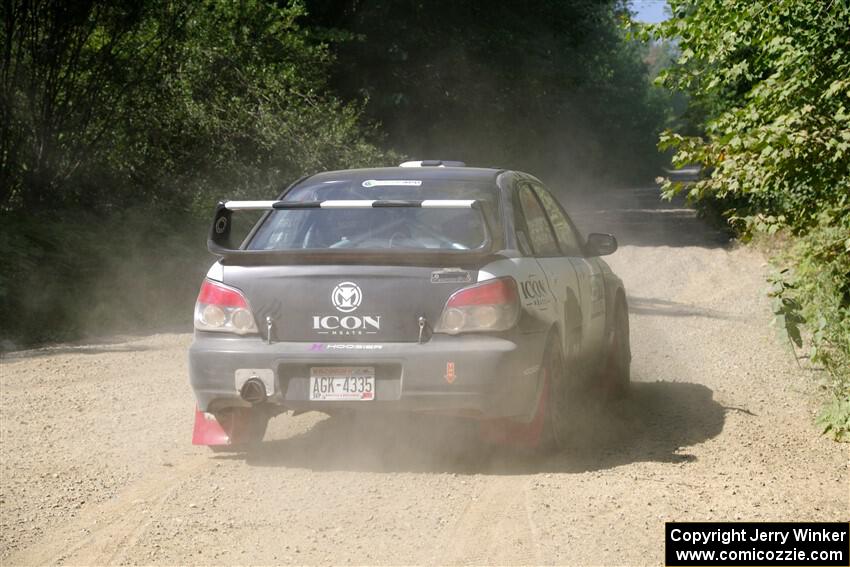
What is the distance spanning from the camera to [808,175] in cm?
819

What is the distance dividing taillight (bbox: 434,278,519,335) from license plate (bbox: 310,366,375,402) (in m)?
0.47

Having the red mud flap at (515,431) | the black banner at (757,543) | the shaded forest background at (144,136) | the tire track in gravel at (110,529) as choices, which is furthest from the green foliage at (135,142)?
the black banner at (757,543)

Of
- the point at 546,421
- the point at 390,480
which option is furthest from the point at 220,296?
the point at 546,421

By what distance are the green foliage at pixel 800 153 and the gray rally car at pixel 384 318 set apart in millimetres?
1737

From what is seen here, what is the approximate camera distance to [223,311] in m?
6.75

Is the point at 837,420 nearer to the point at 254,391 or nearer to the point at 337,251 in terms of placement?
the point at 337,251

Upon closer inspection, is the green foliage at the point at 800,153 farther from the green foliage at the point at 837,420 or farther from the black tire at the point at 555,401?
the black tire at the point at 555,401

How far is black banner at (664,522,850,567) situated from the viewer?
5.02m

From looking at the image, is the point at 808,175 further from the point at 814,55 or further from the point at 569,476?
the point at 569,476

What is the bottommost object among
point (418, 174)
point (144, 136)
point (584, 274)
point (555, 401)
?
point (555, 401)

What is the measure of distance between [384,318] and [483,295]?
1.78ft

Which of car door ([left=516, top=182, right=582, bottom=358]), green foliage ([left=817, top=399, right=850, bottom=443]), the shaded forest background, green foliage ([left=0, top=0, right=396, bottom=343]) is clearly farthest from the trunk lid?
green foliage ([left=0, top=0, right=396, bottom=343])

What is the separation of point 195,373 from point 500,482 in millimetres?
1789

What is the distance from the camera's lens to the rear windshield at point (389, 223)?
696 centimetres
